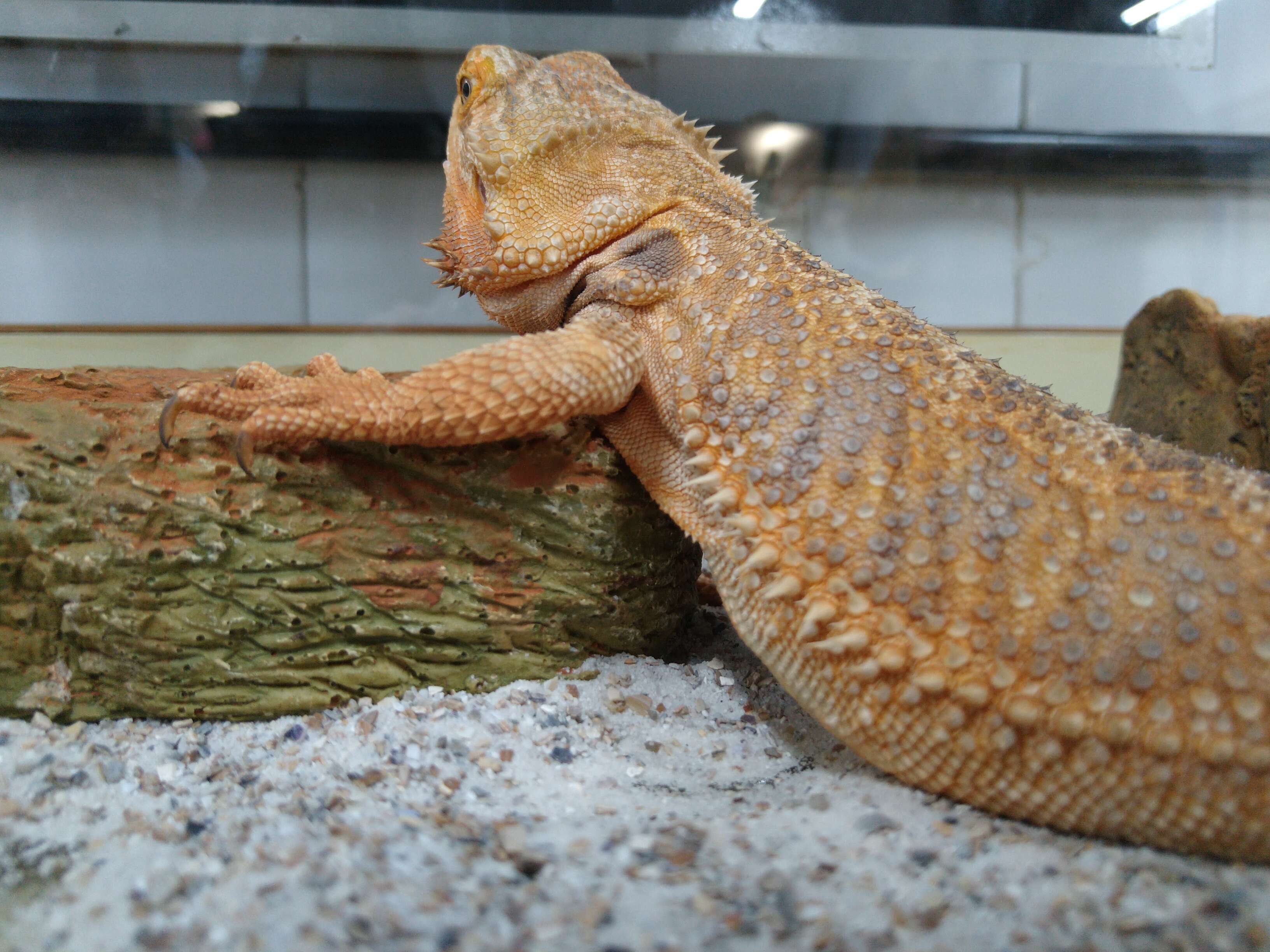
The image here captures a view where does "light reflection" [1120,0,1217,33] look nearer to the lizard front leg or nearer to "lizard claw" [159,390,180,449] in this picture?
the lizard front leg

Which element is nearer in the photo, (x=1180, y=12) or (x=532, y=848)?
(x=532, y=848)

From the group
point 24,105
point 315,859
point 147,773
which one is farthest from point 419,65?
point 315,859

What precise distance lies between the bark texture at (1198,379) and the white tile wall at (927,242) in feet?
3.58

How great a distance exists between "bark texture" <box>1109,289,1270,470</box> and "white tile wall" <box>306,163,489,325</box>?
13.0 ft

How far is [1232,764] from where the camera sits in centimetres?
162

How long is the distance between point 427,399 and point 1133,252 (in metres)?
5.19

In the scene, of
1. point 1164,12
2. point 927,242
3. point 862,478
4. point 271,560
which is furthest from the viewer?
point 927,242

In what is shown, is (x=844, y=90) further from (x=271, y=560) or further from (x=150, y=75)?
(x=271, y=560)

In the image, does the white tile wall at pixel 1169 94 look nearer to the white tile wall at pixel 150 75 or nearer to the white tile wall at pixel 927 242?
the white tile wall at pixel 927 242

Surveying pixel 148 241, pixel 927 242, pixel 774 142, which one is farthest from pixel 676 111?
pixel 148 241

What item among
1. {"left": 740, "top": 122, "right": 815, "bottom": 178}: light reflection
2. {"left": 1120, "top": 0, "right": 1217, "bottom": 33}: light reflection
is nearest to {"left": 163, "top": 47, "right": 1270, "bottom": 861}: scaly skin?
{"left": 740, "top": 122, "right": 815, "bottom": 178}: light reflection

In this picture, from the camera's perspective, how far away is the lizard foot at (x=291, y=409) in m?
2.05

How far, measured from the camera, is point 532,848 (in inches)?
67.0

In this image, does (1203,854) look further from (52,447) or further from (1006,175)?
(1006,175)
